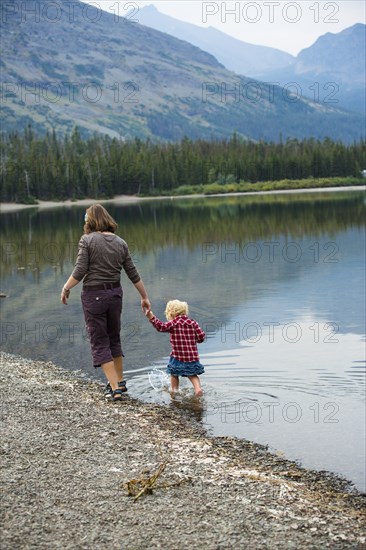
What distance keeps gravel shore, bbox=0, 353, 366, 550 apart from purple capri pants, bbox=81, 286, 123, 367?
3.58 ft

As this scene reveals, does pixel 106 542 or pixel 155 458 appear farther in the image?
pixel 155 458

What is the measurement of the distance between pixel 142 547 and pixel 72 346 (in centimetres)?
1430

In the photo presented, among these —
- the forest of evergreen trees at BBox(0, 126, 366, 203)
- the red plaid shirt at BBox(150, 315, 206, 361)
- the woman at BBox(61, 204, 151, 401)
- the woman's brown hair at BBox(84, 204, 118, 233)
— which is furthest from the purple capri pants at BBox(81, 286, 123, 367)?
the forest of evergreen trees at BBox(0, 126, 366, 203)

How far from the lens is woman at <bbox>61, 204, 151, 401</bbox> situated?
1339 cm

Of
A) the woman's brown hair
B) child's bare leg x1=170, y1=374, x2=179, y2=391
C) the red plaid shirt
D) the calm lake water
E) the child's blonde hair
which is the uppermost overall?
the woman's brown hair

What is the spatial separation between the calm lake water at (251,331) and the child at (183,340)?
533 mm

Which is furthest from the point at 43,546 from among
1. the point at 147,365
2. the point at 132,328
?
the point at 132,328

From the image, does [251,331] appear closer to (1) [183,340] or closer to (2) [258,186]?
(1) [183,340]

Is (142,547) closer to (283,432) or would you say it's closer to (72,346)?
(283,432)

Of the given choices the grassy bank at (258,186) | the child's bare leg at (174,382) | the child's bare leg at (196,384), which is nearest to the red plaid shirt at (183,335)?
the child's bare leg at (196,384)

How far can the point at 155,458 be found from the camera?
1023 cm

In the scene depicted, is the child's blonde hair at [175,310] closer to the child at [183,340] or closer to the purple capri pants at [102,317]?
the child at [183,340]

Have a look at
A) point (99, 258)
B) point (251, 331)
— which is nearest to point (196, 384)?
point (99, 258)

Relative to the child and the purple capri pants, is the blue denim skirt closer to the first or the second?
the child
